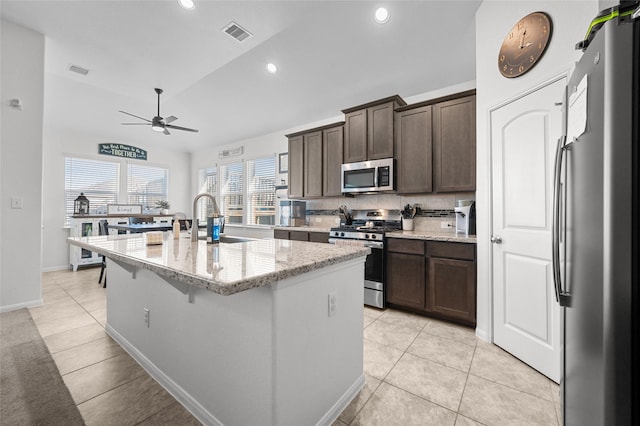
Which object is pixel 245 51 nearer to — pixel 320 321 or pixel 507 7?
pixel 507 7

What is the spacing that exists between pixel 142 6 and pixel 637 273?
4.15 metres

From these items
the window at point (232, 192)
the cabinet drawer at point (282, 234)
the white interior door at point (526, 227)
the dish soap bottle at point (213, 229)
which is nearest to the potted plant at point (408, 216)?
the white interior door at point (526, 227)

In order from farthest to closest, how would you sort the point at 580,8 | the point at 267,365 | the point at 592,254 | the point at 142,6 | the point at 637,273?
1. the point at 142,6
2. the point at 580,8
3. the point at 267,365
4. the point at 592,254
5. the point at 637,273

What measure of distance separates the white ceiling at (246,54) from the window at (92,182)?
87 cm

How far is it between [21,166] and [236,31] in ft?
9.57

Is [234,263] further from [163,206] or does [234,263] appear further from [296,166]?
[163,206]

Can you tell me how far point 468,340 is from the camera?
97.6 inches

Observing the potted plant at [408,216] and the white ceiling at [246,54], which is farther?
the potted plant at [408,216]

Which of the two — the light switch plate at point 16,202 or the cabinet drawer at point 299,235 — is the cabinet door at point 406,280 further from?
the light switch plate at point 16,202

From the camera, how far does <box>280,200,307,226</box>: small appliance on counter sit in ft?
15.6

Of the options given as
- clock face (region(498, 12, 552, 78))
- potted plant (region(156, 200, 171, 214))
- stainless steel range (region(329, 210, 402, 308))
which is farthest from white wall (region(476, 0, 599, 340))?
potted plant (region(156, 200, 171, 214))

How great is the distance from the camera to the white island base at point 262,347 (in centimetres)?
118

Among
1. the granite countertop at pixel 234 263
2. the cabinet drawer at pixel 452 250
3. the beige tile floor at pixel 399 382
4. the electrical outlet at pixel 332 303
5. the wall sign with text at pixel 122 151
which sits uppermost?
the wall sign with text at pixel 122 151

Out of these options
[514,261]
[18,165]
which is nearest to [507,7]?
[514,261]
